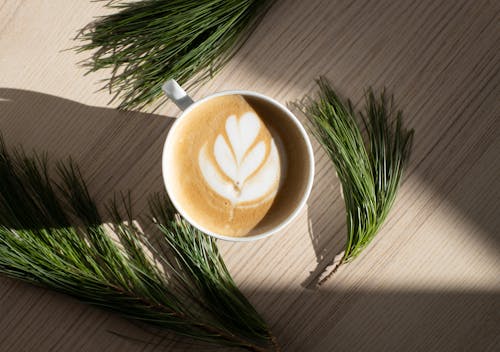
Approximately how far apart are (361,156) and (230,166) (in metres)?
0.20

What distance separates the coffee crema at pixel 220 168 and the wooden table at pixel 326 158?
0.22 feet

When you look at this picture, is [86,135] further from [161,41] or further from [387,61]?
[387,61]

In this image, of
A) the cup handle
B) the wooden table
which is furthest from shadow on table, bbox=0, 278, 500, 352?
the cup handle

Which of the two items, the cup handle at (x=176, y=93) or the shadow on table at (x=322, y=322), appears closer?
the cup handle at (x=176, y=93)

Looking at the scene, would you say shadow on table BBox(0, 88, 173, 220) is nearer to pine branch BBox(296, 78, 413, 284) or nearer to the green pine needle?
the green pine needle

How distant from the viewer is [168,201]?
0.79 meters

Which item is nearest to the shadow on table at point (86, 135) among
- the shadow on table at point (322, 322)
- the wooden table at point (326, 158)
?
the wooden table at point (326, 158)

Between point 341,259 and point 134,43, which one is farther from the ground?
point 134,43

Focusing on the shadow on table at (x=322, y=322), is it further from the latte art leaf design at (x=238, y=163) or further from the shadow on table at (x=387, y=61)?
the latte art leaf design at (x=238, y=163)

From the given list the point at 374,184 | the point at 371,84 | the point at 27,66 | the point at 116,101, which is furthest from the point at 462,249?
the point at 27,66

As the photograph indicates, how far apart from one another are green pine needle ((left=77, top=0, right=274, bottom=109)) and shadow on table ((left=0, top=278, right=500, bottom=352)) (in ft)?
1.10

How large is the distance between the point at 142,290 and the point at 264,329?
0.63ft

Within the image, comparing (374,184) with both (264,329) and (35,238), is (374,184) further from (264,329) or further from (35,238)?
(35,238)

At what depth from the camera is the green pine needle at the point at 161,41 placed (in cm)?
78
